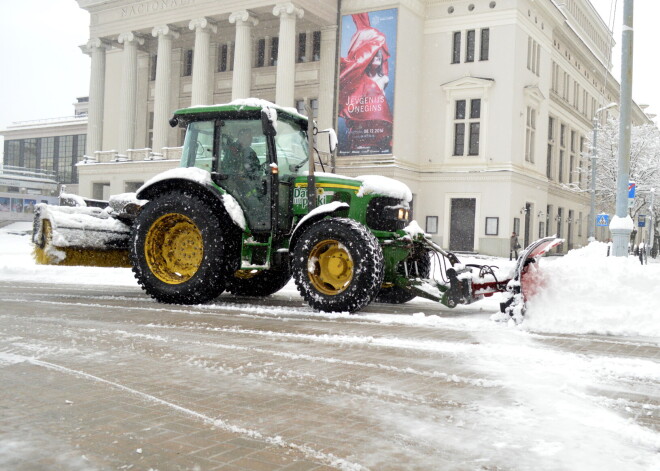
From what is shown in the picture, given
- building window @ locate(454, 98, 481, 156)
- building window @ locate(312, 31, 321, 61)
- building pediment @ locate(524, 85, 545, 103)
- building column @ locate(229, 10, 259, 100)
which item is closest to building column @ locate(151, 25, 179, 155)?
building column @ locate(229, 10, 259, 100)

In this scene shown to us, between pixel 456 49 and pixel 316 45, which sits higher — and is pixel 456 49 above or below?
below

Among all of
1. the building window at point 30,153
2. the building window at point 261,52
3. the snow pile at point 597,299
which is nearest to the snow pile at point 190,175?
the snow pile at point 597,299

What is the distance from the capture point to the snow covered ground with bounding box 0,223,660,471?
361cm

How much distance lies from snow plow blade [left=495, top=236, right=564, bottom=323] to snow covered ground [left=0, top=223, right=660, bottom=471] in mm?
136

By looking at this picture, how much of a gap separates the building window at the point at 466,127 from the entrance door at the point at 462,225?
2892 millimetres

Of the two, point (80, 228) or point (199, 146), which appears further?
point (80, 228)

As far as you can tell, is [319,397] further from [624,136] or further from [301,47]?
[301,47]

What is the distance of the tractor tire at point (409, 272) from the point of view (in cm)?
978

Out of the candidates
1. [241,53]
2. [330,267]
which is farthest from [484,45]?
[330,267]

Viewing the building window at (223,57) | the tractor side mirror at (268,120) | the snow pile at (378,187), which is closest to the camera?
the tractor side mirror at (268,120)

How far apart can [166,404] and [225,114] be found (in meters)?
6.29

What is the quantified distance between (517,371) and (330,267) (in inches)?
157

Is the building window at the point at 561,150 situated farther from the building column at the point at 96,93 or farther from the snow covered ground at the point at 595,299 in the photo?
the snow covered ground at the point at 595,299

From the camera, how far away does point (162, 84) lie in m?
42.1
